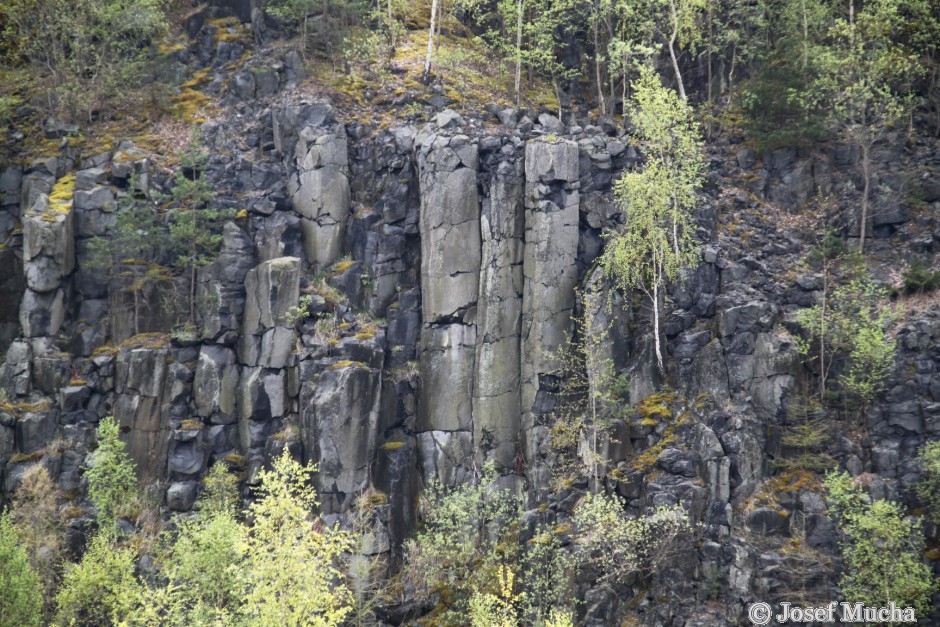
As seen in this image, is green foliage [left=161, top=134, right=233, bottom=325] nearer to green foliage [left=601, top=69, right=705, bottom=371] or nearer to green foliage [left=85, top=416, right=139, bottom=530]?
green foliage [left=85, top=416, right=139, bottom=530]

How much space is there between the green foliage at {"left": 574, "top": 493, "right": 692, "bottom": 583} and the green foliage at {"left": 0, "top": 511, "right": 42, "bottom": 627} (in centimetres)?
2578

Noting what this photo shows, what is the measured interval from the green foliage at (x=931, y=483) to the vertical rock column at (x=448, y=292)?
22.6 meters

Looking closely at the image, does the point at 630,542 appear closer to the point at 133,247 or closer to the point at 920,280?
the point at 920,280

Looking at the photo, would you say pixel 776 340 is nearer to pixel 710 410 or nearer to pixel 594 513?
pixel 710 410

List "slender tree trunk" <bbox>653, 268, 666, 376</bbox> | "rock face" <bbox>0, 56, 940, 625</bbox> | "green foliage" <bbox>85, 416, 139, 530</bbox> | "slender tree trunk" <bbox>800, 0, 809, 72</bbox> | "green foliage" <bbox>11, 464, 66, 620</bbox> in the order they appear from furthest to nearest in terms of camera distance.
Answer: "slender tree trunk" <bbox>800, 0, 809, 72</bbox> < "green foliage" <bbox>85, 416, 139, 530</bbox> < "slender tree trunk" <bbox>653, 268, 666, 376</bbox> < "green foliage" <bbox>11, 464, 66, 620</bbox> < "rock face" <bbox>0, 56, 940, 625</bbox>

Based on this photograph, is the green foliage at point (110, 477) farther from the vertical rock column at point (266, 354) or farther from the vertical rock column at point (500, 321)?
the vertical rock column at point (500, 321)

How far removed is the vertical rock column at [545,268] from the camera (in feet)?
145

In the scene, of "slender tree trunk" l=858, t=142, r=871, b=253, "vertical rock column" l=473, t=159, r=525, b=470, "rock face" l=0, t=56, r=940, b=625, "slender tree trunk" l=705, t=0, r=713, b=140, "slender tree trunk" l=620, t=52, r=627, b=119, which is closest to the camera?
"rock face" l=0, t=56, r=940, b=625

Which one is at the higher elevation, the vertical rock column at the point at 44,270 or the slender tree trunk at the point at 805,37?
the slender tree trunk at the point at 805,37

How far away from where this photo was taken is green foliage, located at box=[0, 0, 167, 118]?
54344 mm

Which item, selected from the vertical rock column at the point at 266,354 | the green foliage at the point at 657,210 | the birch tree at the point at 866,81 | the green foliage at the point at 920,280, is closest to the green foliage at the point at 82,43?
the vertical rock column at the point at 266,354

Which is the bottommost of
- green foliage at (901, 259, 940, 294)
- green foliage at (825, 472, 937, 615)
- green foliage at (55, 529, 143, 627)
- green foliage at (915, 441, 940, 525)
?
green foliage at (55, 529, 143, 627)

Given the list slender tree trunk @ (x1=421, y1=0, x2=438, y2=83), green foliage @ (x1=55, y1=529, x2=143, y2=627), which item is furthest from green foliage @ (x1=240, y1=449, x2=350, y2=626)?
slender tree trunk @ (x1=421, y1=0, x2=438, y2=83)

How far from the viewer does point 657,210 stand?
42938 mm
